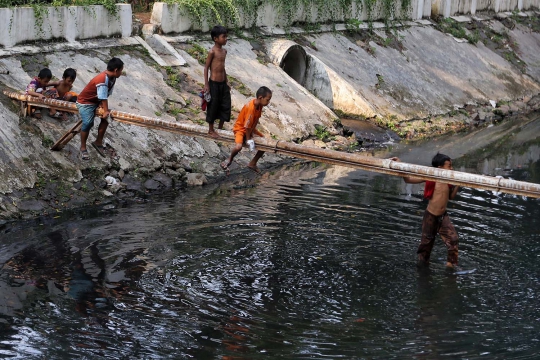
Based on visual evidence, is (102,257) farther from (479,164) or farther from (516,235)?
(479,164)

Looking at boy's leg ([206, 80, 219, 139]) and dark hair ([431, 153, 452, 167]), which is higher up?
boy's leg ([206, 80, 219, 139])

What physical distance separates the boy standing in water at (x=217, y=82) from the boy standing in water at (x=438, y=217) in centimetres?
301

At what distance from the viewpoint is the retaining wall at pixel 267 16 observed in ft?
56.2

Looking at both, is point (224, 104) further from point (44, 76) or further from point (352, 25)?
point (352, 25)

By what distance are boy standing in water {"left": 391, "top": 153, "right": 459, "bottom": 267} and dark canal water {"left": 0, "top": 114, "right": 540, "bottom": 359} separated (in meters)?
0.27

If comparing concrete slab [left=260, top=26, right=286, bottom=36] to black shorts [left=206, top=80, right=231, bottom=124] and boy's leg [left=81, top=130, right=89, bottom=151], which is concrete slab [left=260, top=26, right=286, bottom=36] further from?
black shorts [left=206, top=80, right=231, bottom=124]

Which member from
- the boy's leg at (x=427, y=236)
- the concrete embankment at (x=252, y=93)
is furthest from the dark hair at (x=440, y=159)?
the concrete embankment at (x=252, y=93)

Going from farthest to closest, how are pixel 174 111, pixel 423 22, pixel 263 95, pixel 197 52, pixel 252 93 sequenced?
pixel 423 22 → pixel 197 52 → pixel 252 93 → pixel 174 111 → pixel 263 95

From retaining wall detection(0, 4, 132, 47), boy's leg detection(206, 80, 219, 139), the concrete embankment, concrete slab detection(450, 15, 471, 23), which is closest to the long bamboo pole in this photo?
boy's leg detection(206, 80, 219, 139)

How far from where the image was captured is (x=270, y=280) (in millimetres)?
9320

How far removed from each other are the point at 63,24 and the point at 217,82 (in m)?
4.86

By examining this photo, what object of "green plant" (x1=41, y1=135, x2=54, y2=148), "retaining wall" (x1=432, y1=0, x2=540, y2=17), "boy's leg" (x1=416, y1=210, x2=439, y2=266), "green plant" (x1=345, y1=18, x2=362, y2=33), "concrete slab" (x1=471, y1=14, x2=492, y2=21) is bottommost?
"boy's leg" (x1=416, y1=210, x2=439, y2=266)

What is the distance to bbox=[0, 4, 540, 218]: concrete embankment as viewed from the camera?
12.2 metres

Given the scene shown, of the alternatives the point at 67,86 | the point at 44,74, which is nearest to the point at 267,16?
the point at 67,86
